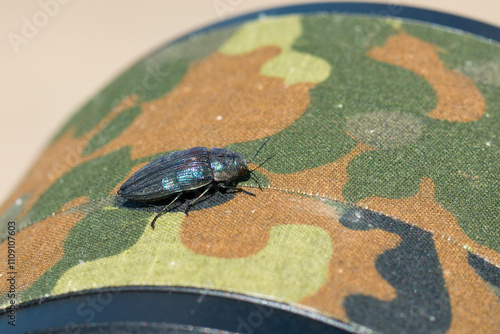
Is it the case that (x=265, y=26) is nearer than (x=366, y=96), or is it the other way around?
(x=366, y=96)

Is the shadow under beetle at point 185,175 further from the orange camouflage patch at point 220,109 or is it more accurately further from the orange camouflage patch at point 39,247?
the orange camouflage patch at point 39,247

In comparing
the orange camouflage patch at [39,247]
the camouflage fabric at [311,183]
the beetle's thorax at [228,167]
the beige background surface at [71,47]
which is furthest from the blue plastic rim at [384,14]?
the beige background surface at [71,47]

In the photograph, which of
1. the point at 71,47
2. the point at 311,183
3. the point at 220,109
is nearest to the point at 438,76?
the point at 311,183

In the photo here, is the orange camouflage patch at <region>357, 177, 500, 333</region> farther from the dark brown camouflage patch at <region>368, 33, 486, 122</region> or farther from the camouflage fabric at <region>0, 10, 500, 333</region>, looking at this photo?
the dark brown camouflage patch at <region>368, 33, 486, 122</region>

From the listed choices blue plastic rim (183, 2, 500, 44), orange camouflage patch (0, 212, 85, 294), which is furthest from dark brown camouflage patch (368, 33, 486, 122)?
orange camouflage patch (0, 212, 85, 294)

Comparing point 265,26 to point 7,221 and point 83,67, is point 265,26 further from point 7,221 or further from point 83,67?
point 83,67

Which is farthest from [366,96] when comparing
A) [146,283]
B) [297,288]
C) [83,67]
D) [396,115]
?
[83,67]
